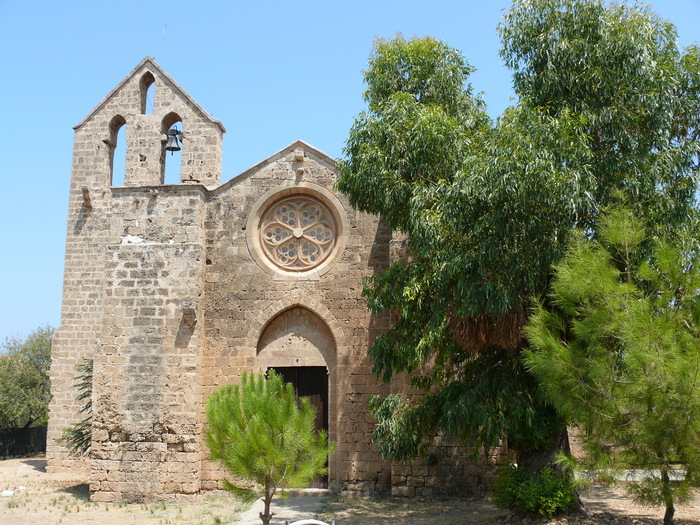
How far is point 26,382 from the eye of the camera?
23906 mm

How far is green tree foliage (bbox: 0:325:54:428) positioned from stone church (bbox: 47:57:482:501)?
13.2 meters

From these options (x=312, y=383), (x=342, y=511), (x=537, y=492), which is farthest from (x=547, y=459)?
(x=312, y=383)

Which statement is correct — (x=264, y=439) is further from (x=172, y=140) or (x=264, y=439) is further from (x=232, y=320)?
(x=172, y=140)

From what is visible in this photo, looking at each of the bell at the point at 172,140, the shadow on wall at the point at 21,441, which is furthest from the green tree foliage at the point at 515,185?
the shadow on wall at the point at 21,441

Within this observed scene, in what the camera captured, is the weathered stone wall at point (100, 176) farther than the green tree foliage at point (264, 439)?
Yes

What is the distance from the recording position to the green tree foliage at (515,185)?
791 centimetres

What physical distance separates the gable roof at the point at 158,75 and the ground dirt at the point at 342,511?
8354 mm

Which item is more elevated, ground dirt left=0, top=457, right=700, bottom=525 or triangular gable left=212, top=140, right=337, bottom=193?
triangular gable left=212, top=140, right=337, bottom=193

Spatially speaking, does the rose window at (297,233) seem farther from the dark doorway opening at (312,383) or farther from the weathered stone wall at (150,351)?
the dark doorway opening at (312,383)

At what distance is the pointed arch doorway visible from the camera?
11820 millimetres

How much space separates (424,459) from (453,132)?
17.1 feet

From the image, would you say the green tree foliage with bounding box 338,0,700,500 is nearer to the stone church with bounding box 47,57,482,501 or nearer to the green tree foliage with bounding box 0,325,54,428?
the stone church with bounding box 47,57,482,501

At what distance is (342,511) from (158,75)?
10.9 m

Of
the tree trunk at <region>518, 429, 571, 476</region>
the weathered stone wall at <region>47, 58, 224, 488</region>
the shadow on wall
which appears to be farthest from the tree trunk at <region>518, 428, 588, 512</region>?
the shadow on wall
